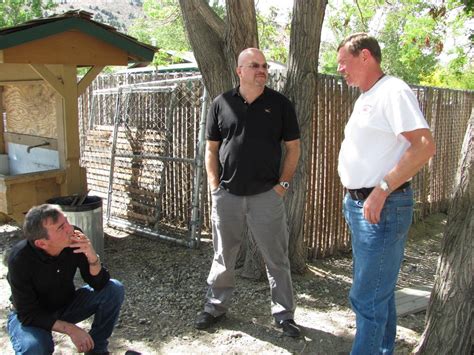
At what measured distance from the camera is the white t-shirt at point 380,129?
243 centimetres

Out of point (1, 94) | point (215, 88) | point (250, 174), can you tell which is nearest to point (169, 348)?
point (250, 174)

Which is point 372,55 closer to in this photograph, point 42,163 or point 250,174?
point 250,174

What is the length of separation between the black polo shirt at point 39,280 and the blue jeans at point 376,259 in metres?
1.68

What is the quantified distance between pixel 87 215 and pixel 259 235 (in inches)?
96.2

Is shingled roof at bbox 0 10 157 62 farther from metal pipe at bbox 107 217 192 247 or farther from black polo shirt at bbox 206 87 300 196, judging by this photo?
black polo shirt at bbox 206 87 300 196

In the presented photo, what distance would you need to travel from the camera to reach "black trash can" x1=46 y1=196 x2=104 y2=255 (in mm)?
5230

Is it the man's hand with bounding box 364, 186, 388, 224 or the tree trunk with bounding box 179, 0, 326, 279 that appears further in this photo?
the tree trunk with bounding box 179, 0, 326, 279

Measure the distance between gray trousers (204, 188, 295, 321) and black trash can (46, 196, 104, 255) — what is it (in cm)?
208

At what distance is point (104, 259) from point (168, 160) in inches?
60.0

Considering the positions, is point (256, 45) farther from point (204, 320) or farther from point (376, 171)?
point (204, 320)

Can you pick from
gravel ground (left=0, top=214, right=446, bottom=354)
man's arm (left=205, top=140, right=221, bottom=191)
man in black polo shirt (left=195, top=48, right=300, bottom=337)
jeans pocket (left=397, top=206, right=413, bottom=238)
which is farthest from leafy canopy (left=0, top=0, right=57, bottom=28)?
jeans pocket (left=397, top=206, right=413, bottom=238)

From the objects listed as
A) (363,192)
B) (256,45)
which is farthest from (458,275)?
(256,45)

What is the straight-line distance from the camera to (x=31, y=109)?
689 cm

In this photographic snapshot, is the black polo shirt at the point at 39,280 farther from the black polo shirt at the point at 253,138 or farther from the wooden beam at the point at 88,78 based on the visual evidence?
the wooden beam at the point at 88,78
